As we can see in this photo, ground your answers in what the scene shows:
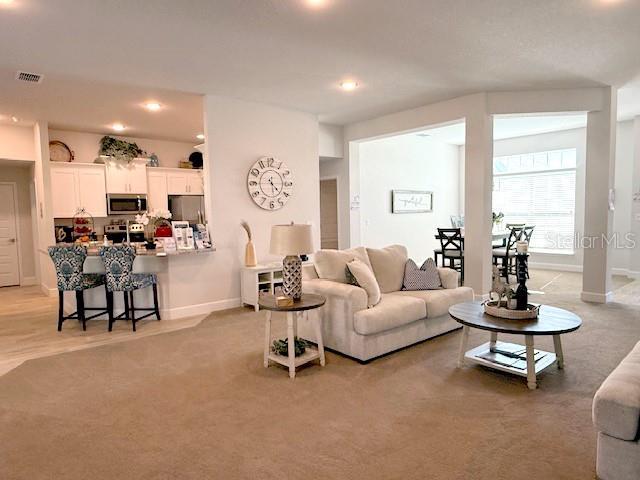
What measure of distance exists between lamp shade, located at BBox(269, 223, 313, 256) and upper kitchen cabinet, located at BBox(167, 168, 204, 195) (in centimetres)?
519

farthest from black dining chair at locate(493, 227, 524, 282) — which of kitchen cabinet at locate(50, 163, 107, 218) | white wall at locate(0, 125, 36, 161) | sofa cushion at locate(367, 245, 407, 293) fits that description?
white wall at locate(0, 125, 36, 161)

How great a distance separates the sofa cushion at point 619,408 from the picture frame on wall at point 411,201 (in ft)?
22.2

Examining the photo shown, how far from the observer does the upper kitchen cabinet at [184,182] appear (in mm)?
7672

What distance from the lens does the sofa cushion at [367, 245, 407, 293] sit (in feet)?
13.5

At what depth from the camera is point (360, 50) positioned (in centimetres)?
381

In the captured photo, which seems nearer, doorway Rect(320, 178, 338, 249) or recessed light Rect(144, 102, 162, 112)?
recessed light Rect(144, 102, 162, 112)

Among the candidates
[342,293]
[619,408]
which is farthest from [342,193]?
[619,408]

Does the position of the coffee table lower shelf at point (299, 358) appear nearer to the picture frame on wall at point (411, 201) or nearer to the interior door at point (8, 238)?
the picture frame on wall at point (411, 201)

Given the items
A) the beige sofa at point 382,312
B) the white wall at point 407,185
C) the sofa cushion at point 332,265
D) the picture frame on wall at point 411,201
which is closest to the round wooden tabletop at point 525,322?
the beige sofa at point 382,312

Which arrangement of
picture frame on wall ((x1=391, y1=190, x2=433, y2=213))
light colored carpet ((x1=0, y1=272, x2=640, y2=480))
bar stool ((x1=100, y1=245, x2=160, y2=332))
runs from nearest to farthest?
light colored carpet ((x1=0, y1=272, x2=640, y2=480)), bar stool ((x1=100, y1=245, x2=160, y2=332)), picture frame on wall ((x1=391, y1=190, x2=433, y2=213))

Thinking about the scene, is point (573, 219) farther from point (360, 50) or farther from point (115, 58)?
point (115, 58)

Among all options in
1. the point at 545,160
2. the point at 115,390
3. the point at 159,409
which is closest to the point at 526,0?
the point at 159,409

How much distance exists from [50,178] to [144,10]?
4.64 metres

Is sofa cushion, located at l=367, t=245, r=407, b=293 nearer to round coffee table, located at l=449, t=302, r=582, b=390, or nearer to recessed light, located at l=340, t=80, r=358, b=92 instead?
round coffee table, located at l=449, t=302, r=582, b=390
